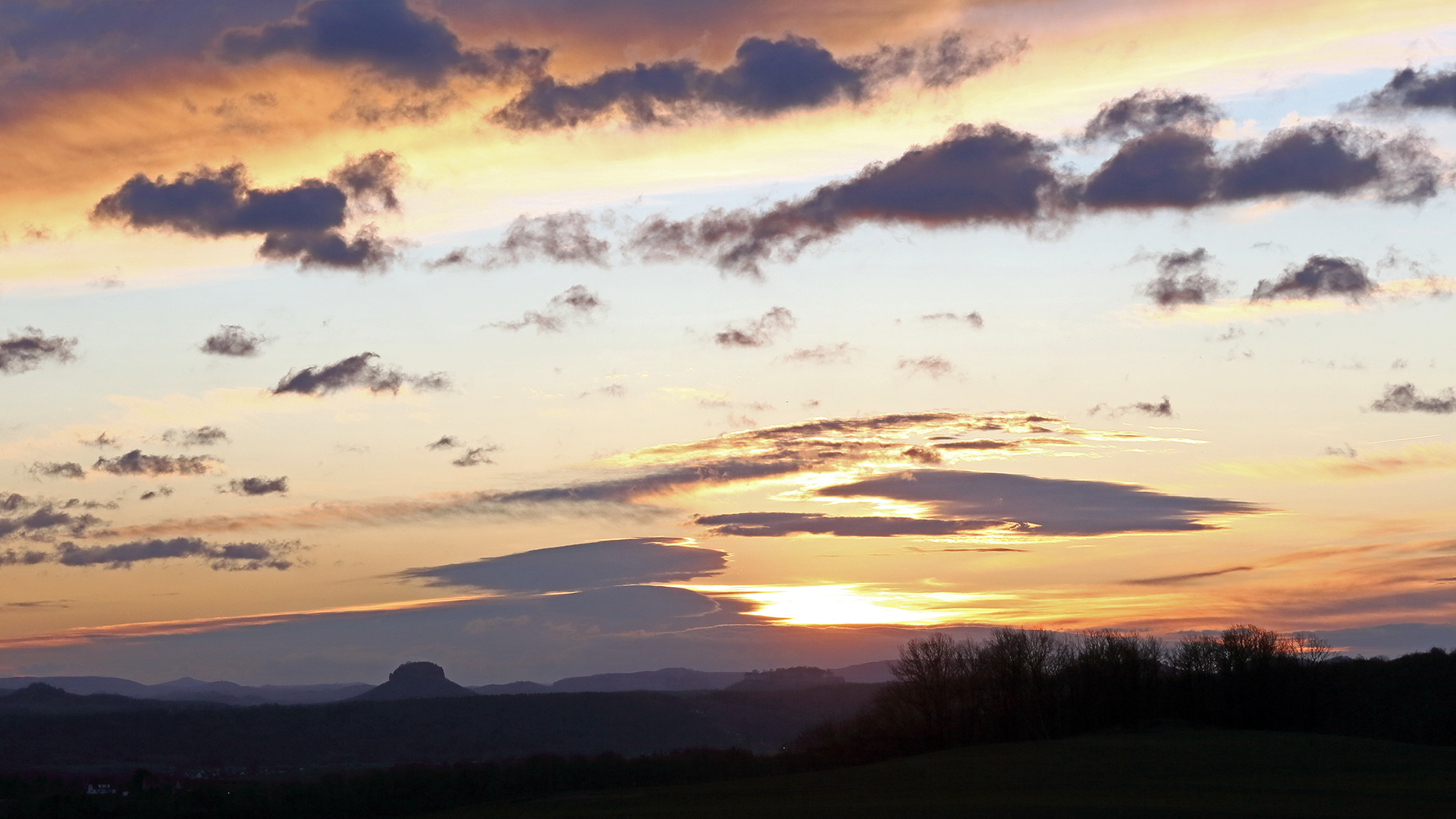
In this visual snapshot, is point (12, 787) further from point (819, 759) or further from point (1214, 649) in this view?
point (1214, 649)

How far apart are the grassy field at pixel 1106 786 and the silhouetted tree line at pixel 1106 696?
14.6 meters

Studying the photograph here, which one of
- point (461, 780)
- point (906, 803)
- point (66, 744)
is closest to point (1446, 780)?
point (906, 803)

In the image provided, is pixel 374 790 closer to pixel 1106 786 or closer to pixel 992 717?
pixel 992 717

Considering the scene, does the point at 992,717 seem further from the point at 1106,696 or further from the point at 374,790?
the point at 374,790

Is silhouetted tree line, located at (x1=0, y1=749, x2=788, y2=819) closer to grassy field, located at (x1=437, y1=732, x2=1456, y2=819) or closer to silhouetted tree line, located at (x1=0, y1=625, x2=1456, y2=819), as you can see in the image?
silhouetted tree line, located at (x1=0, y1=625, x2=1456, y2=819)

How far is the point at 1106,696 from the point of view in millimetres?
95562

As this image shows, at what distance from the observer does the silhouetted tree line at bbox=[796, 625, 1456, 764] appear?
305 feet

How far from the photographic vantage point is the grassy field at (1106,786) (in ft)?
148

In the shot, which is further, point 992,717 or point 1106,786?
point 992,717

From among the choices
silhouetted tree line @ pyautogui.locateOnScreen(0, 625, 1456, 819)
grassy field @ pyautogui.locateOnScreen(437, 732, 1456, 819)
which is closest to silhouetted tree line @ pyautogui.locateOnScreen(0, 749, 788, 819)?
silhouetted tree line @ pyautogui.locateOnScreen(0, 625, 1456, 819)

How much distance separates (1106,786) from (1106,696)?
43283mm

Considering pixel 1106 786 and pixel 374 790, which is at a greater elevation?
pixel 1106 786

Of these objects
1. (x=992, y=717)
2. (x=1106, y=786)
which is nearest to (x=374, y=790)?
(x=992, y=717)

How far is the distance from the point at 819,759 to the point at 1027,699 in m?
16.7
